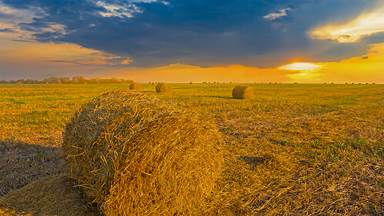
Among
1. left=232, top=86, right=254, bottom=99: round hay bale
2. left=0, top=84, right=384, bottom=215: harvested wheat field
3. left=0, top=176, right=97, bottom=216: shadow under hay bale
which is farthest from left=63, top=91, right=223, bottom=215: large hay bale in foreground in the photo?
left=232, top=86, right=254, bottom=99: round hay bale

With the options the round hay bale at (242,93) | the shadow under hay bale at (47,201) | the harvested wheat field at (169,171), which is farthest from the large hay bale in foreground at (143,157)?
the round hay bale at (242,93)

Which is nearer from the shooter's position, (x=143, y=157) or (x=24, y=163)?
(x=143, y=157)

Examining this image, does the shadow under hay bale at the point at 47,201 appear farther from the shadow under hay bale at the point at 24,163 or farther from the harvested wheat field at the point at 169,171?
the shadow under hay bale at the point at 24,163

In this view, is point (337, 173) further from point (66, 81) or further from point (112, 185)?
point (66, 81)

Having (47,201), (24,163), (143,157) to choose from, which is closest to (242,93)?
(24,163)

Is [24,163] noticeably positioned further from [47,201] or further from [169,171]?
[169,171]

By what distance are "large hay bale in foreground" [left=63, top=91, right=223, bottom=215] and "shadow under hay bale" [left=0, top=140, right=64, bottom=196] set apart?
76.1 inches

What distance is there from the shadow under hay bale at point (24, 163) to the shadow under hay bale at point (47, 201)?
36.0 inches

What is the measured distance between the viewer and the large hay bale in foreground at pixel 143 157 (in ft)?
17.4

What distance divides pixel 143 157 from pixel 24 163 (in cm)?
500

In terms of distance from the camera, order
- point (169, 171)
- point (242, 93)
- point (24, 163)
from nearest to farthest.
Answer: point (169, 171), point (24, 163), point (242, 93)

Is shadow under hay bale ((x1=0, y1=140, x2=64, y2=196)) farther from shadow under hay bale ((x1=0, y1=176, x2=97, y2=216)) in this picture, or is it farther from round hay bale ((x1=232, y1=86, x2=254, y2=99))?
round hay bale ((x1=232, y1=86, x2=254, y2=99))

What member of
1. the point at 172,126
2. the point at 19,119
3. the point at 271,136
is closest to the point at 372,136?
the point at 271,136

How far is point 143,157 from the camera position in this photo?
532 centimetres
